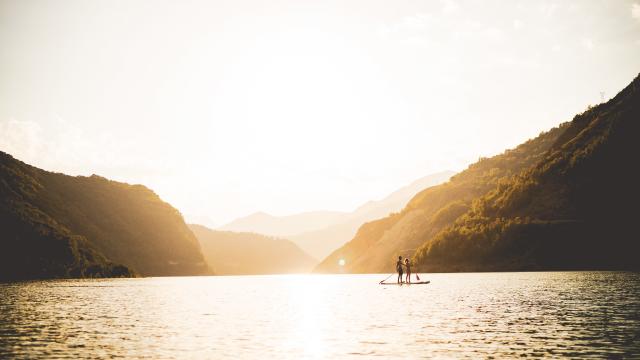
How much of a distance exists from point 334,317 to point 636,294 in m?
38.9

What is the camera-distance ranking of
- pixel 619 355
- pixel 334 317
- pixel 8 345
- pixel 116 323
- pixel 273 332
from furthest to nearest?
pixel 334 317, pixel 116 323, pixel 273 332, pixel 8 345, pixel 619 355

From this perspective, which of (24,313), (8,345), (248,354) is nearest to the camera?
(248,354)

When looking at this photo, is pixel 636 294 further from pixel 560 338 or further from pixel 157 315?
pixel 157 315

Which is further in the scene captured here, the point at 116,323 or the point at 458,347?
the point at 116,323

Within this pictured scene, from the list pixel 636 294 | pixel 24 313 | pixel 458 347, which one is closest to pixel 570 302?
pixel 636 294

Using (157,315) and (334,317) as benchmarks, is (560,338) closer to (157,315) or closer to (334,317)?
(334,317)

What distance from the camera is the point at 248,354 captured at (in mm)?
31047

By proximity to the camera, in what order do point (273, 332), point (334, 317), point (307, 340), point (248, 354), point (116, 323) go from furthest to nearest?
1. point (334, 317)
2. point (116, 323)
3. point (273, 332)
4. point (307, 340)
5. point (248, 354)

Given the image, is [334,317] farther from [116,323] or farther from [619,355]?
[619,355]

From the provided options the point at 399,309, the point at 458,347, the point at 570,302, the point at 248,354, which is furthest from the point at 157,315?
the point at 570,302

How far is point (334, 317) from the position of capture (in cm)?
5281

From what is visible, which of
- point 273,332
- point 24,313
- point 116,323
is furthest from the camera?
point 24,313

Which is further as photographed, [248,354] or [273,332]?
[273,332]

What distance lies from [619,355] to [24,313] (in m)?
53.7
